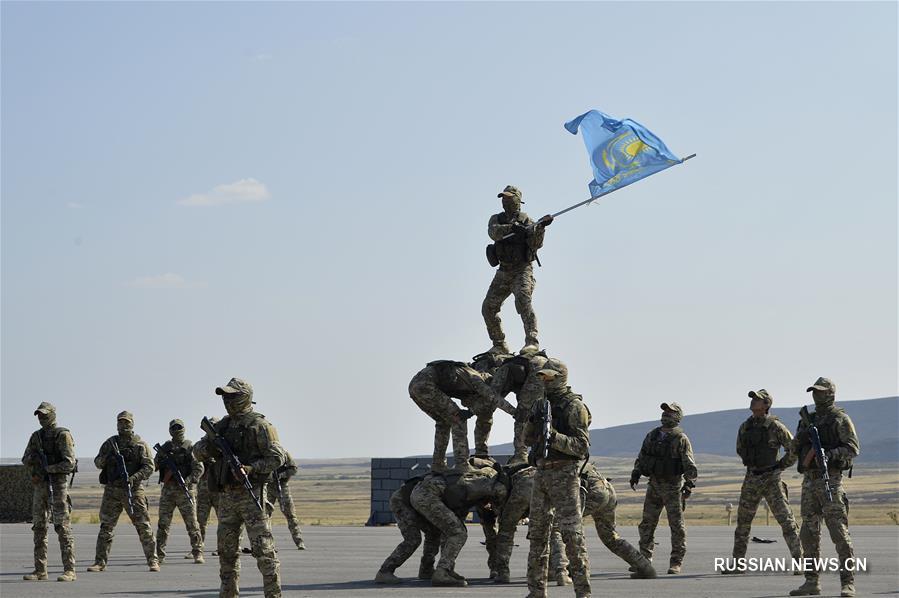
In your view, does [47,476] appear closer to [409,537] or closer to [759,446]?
[409,537]

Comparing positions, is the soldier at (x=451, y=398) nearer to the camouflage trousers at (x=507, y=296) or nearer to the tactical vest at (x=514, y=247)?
Answer: the camouflage trousers at (x=507, y=296)

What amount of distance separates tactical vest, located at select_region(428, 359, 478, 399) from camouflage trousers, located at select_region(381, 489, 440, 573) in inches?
66.0

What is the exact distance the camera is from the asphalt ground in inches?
703

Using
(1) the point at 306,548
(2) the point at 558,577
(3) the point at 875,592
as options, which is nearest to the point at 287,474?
(1) the point at 306,548

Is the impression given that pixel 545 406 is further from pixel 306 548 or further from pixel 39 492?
pixel 306 548

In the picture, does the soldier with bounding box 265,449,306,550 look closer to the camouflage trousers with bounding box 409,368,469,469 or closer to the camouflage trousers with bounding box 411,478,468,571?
→ the camouflage trousers with bounding box 409,368,469,469

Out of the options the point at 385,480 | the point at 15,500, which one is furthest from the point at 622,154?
the point at 15,500

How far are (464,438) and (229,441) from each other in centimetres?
604

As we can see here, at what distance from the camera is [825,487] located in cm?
1706

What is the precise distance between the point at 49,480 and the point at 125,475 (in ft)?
3.79

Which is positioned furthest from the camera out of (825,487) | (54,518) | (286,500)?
(286,500)

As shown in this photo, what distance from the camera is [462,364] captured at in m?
20.5

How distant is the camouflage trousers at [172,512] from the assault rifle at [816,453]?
10.7 m

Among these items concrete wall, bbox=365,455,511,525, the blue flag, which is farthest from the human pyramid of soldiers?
concrete wall, bbox=365,455,511,525
